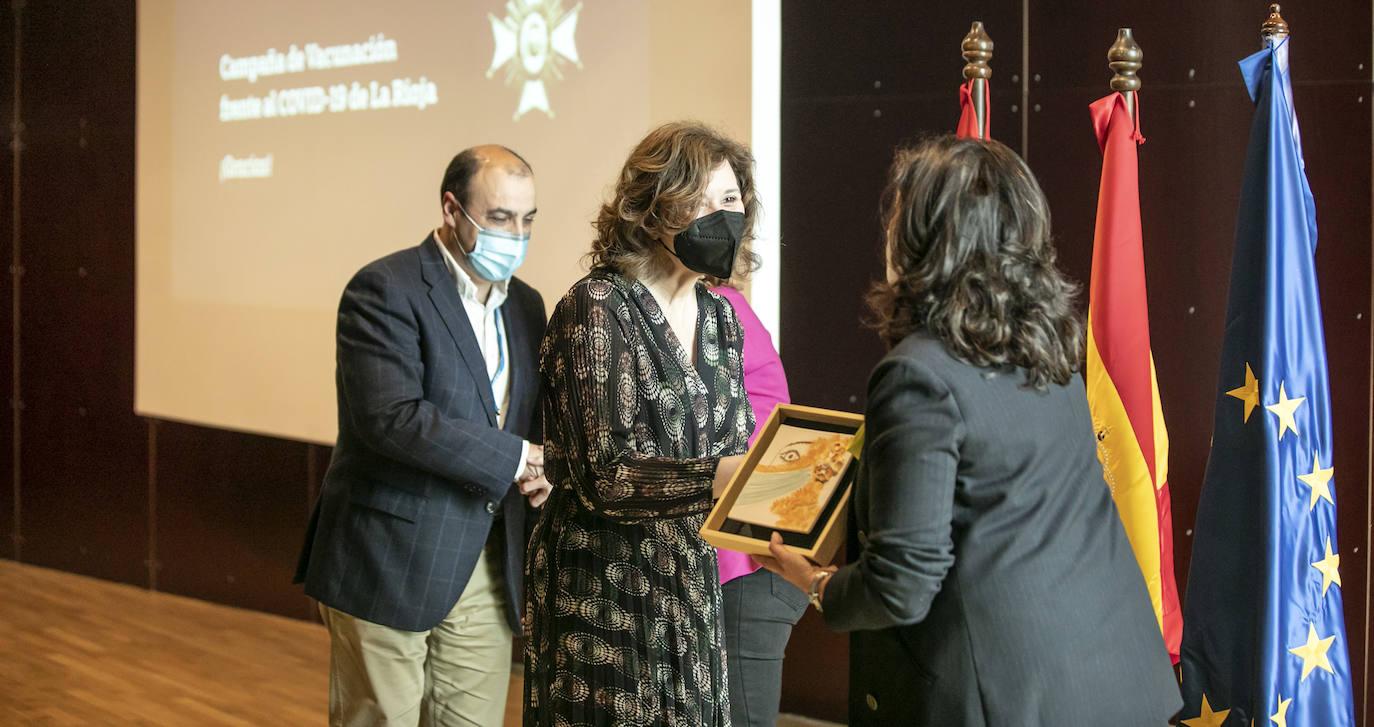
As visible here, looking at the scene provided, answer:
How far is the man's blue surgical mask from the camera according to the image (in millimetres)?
2699

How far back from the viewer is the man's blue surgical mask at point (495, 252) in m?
2.70

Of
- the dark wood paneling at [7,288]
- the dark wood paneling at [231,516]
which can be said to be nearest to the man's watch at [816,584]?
the dark wood paneling at [231,516]

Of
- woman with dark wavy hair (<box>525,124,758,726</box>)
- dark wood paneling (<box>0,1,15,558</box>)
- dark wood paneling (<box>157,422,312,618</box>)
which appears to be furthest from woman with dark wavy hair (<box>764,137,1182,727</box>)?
dark wood paneling (<box>0,1,15,558</box>)

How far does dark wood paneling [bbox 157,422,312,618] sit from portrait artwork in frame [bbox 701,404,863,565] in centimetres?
349

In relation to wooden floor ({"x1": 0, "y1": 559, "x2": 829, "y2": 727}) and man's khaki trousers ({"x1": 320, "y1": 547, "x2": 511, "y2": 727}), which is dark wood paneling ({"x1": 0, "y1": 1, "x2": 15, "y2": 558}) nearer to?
wooden floor ({"x1": 0, "y1": 559, "x2": 829, "y2": 727})

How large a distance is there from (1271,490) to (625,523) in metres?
1.31

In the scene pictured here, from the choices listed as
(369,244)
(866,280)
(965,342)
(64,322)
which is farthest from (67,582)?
(965,342)

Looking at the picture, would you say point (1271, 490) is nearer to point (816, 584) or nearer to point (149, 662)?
point (816, 584)

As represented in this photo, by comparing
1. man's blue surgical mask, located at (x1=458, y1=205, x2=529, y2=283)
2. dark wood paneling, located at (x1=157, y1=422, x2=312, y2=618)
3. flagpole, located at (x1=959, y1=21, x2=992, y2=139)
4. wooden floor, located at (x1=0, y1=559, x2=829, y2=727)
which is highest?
flagpole, located at (x1=959, y1=21, x2=992, y2=139)

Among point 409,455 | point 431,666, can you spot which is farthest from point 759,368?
point 431,666

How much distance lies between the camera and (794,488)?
1.68 m

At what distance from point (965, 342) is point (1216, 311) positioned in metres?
2.10

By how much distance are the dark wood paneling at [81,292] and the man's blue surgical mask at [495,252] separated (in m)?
3.33

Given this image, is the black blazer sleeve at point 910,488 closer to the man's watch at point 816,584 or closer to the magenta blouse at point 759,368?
the man's watch at point 816,584
